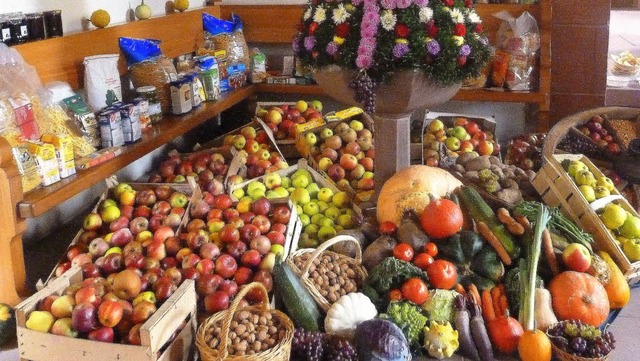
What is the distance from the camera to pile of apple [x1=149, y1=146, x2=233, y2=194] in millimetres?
3475

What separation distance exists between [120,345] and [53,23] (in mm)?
1704

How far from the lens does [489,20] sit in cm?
439

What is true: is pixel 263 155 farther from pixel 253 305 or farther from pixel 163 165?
pixel 253 305

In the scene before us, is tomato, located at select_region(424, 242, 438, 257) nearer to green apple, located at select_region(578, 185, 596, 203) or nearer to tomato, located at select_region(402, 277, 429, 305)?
tomato, located at select_region(402, 277, 429, 305)

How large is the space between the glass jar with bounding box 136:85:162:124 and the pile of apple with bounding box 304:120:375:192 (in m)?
0.85

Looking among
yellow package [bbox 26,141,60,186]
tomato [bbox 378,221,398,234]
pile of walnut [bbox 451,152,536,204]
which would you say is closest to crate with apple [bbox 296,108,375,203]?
pile of walnut [bbox 451,152,536,204]

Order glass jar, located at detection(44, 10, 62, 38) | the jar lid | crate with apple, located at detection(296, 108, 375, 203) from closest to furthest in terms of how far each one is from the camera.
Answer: glass jar, located at detection(44, 10, 62, 38) → the jar lid → crate with apple, located at detection(296, 108, 375, 203)

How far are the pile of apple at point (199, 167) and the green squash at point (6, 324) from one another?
115cm

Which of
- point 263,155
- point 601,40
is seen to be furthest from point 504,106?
point 263,155

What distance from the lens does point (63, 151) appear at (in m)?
2.72

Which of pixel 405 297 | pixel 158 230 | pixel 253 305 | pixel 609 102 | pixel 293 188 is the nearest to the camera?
pixel 253 305

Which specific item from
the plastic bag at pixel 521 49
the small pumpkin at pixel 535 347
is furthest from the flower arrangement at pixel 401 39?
the plastic bag at pixel 521 49

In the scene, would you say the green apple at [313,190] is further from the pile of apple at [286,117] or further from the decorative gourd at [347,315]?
the decorative gourd at [347,315]

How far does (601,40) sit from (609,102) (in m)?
0.81
